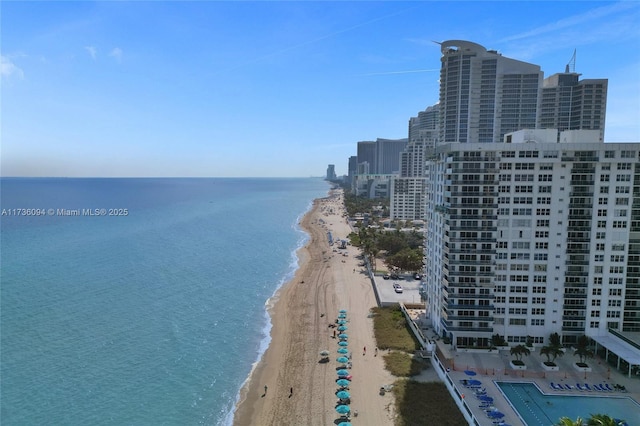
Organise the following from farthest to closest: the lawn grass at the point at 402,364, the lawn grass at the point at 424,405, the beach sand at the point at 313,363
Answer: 1. the lawn grass at the point at 402,364
2. the beach sand at the point at 313,363
3. the lawn grass at the point at 424,405

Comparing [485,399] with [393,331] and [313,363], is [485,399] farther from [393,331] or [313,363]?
[313,363]

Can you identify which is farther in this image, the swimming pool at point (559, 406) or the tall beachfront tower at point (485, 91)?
the tall beachfront tower at point (485, 91)

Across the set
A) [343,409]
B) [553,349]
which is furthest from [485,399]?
[343,409]

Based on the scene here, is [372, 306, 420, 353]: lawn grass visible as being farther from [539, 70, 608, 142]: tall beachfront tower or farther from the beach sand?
[539, 70, 608, 142]: tall beachfront tower

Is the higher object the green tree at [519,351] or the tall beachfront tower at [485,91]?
the tall beachfront tower at [485,91]

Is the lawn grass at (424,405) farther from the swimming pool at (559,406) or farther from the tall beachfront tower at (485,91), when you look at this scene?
the tall beachfront tower at (485,91)

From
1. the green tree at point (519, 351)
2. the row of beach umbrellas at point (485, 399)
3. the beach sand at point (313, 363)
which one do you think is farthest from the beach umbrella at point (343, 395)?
the green tree at point (519, 351)

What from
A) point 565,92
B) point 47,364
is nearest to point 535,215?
point 47,364
